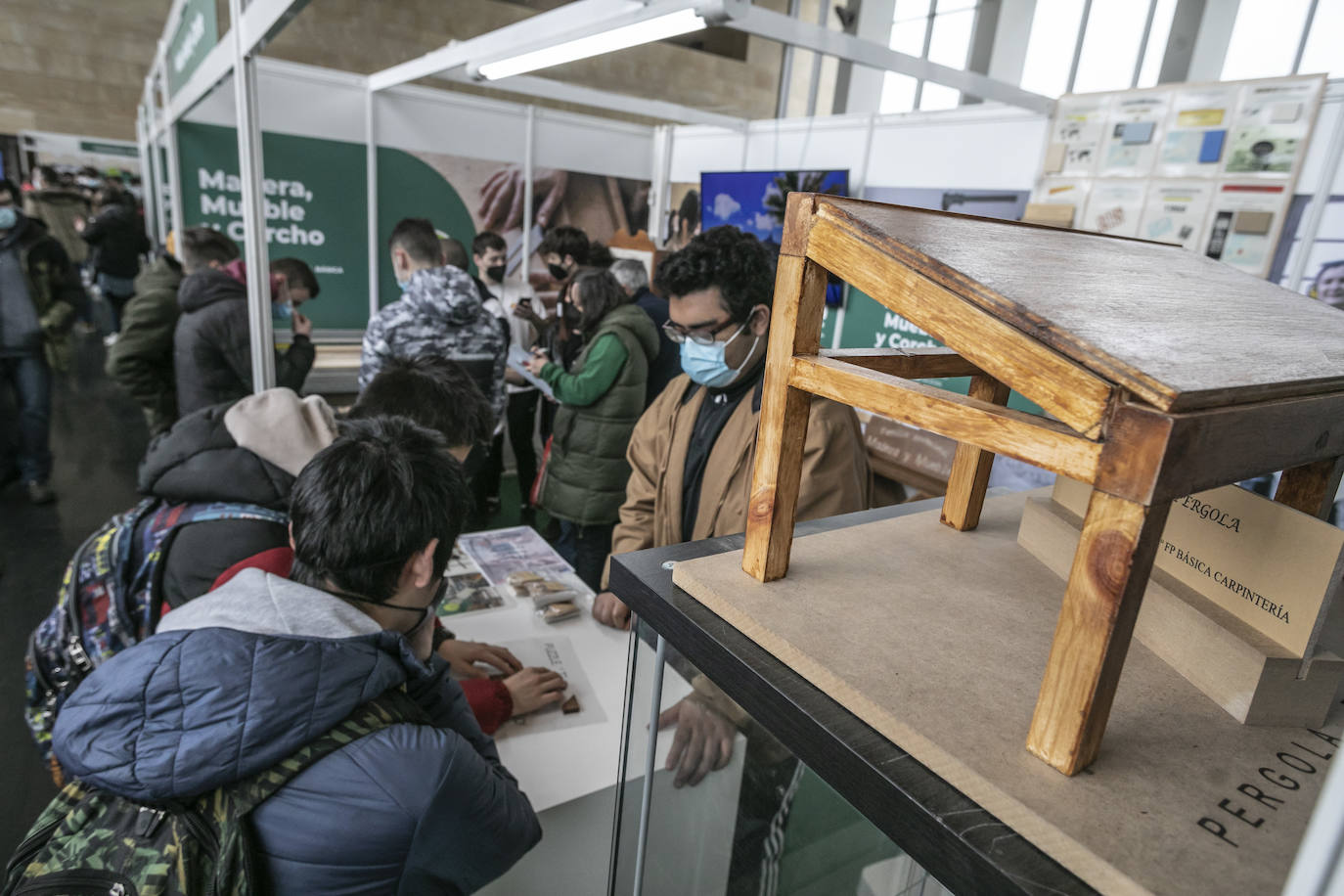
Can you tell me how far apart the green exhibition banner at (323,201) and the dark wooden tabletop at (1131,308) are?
17.8 feet

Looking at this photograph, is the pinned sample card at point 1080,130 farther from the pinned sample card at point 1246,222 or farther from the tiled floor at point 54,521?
the tiled floor at point 54,521

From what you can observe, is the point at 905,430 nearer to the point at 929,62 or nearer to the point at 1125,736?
the point at 929,62

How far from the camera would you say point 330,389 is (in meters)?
5.05

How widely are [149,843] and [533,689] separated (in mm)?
770

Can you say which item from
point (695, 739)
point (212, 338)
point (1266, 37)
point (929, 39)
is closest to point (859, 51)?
point (695, 739)

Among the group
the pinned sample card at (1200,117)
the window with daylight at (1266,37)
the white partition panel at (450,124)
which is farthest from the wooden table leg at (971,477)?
the window with daylight at (1266,37)

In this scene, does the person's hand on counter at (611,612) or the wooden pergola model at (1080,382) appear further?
the person's hand on counter at (611,612)

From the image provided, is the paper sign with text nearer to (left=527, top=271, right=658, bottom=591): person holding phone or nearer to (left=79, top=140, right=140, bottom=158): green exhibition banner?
(left=527, top=271, right=658, bottom=591): person holding phone

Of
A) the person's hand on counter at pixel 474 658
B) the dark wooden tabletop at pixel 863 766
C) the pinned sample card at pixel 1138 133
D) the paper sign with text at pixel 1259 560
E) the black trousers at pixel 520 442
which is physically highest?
the pinned sample card at pixel 1138 133

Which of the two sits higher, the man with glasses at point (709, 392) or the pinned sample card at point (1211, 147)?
the pinned sample card at point (1211, 147)

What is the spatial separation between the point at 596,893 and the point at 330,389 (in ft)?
14.7

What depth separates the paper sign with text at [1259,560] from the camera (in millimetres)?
468

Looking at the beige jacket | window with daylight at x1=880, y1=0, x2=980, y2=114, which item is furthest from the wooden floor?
window with daylight at x1=880, y1=0, x2=980, y2=114

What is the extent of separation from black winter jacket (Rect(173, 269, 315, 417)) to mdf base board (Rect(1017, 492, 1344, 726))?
3.76 metres
